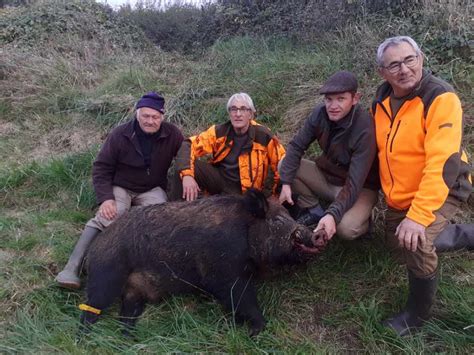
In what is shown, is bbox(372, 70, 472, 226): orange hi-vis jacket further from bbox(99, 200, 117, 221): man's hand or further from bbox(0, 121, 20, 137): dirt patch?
bbox(0, 121, 20, 137): dirt patch

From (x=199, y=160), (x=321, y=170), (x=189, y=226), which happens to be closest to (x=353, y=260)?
(x=321, y=170)

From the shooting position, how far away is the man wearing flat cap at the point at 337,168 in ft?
12.5

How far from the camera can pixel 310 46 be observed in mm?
7359

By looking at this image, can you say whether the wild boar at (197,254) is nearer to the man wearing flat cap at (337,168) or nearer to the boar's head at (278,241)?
the boar's head at (278,241)

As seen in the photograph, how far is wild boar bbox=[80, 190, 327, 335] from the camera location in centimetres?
375

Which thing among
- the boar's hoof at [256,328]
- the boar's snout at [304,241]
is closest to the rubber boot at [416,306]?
the boar's snout at [304,241]

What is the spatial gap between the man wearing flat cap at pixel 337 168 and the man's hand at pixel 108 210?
1598 millimetres

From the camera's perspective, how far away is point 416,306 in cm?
346

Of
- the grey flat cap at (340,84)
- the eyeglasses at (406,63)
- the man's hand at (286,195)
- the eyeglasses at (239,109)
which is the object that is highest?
the eyeglasses at (406,63)

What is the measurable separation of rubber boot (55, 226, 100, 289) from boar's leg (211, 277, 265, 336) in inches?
48.6

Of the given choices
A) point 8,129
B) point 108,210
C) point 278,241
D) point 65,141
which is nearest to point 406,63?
point 278,241

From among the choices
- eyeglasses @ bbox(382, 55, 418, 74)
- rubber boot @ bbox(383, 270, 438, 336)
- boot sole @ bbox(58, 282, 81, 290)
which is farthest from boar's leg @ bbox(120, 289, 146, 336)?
eyeglasses @ bbox(382, 55, 418, 74)

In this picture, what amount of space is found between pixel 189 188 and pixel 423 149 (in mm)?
2257

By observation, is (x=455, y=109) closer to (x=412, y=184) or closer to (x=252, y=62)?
(x=412, y=184)
